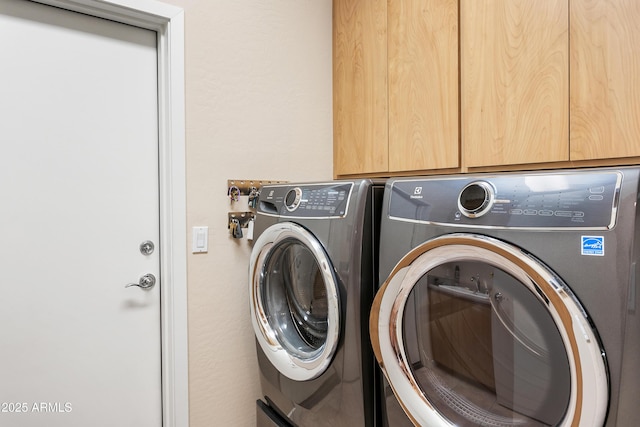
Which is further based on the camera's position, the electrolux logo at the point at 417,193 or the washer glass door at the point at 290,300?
the washer glass door at the point at 290,300

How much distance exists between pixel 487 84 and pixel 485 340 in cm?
88

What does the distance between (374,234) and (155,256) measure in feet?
3.34

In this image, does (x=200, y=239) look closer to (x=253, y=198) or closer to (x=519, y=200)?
(x=253, y=198)

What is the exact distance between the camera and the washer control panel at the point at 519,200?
0.74 m

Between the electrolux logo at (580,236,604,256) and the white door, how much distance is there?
5.03 feet

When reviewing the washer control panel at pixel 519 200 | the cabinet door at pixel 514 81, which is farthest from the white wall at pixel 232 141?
the washer control panel at pixel 519 200

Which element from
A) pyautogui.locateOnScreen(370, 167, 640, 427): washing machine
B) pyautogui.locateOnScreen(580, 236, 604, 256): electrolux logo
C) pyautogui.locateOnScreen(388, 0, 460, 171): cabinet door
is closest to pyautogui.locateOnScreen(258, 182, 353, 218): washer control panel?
pyautogui.locateOnScreen(370, 167, 640, 427): washing machine

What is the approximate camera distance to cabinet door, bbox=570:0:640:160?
3.30ft

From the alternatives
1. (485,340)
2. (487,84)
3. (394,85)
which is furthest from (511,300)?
(394,85)

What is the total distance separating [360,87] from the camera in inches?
73.1

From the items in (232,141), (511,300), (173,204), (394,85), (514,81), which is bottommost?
(511,300)

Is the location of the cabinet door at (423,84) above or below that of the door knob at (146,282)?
above

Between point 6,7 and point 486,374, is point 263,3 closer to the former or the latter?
point 6,7

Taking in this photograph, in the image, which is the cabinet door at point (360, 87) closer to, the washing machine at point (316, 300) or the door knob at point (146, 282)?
the washing machine at point (316, 300)
